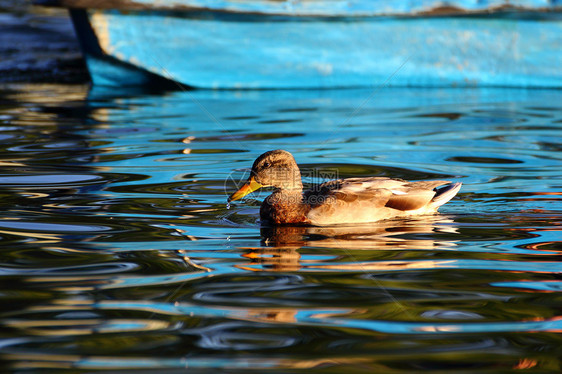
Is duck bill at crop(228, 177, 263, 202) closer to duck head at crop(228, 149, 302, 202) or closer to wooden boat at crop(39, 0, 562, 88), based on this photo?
duck head at crop(228, 149, 302, 202)

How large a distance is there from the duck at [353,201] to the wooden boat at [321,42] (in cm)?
603

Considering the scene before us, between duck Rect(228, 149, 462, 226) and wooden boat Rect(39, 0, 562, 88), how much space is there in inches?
237

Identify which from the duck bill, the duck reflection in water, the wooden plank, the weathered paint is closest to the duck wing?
the duck reflection in water

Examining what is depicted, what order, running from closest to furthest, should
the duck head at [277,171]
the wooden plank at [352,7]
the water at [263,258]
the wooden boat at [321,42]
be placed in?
the water at [263,258] < the duck head at [277,171] < the wooden plank at [352,7] < the wooden boat at [321,42]

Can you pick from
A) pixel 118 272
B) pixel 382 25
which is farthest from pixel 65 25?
pixel 118 272

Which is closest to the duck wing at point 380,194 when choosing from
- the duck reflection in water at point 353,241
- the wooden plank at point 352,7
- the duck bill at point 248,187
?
the duck reflection in water at point 353,241

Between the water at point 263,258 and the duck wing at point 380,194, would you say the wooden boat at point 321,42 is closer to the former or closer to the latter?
the water at point 263,258

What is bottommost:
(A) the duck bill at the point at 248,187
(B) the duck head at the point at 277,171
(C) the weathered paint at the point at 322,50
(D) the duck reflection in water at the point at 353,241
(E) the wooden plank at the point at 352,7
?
(D) the duck reflection in water at the point at 353,241

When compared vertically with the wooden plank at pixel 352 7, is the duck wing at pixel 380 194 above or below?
below

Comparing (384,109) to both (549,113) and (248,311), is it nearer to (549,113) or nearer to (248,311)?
(549,113)

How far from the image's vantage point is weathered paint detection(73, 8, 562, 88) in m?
11.4

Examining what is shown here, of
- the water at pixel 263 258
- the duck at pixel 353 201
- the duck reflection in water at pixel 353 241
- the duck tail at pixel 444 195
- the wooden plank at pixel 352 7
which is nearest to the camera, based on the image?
the water at pixel 263 258

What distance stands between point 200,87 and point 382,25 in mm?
2830

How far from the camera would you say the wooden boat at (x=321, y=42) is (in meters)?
11.3
